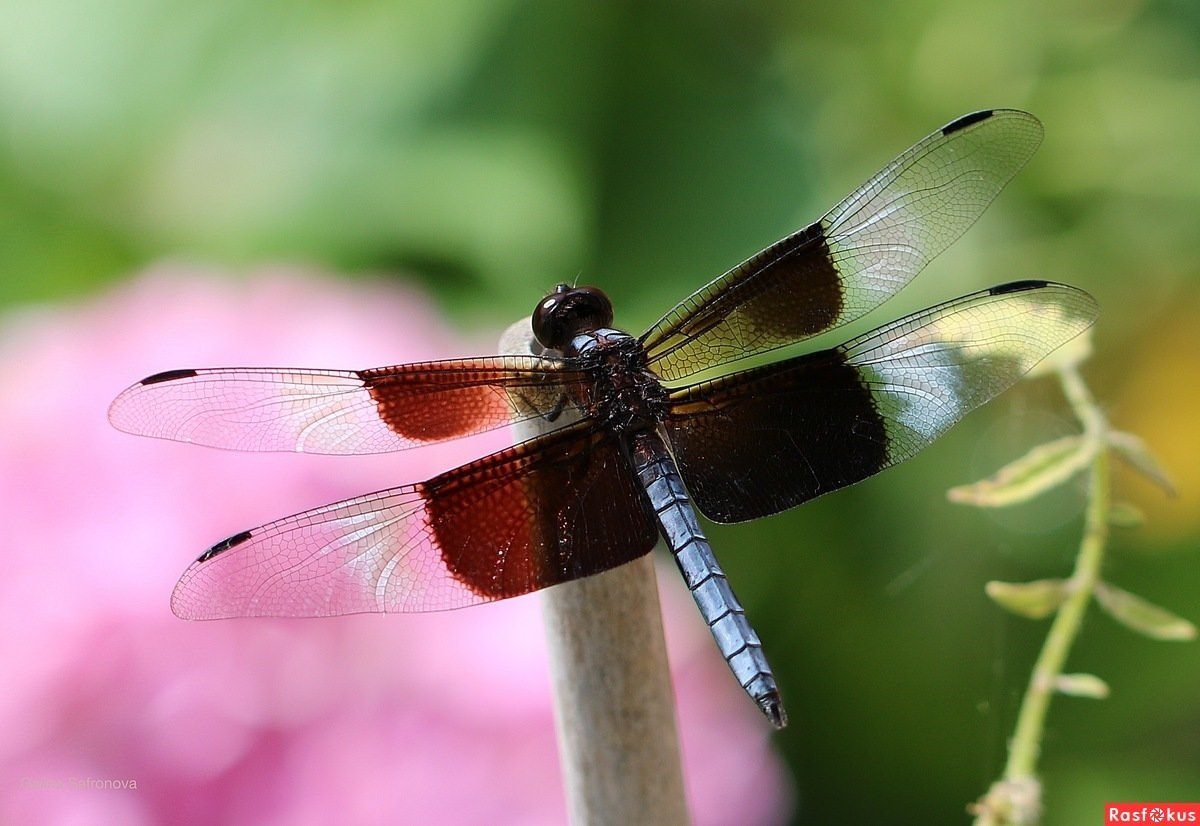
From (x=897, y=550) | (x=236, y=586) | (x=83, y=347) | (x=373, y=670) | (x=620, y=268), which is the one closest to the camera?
(x=236, y=586)

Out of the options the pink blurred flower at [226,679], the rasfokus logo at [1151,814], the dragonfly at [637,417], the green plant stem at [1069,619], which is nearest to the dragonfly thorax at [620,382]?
the dragonfly at [637,417]

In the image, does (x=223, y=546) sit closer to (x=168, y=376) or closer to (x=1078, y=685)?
(x=168, y=376)

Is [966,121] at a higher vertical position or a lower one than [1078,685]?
higher

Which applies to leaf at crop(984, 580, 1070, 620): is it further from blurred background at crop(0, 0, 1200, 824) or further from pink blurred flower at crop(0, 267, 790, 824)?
pink blurred flower at crop(0, 267, 790, 824)

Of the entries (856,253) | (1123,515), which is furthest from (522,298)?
(1123,515)

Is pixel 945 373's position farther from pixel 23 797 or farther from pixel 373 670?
pixel 23 797

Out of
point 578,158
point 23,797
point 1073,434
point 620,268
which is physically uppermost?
point 578,158

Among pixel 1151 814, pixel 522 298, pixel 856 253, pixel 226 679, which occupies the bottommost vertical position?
pixel 1151 814

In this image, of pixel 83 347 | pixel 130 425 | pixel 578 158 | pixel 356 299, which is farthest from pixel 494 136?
pixel 130 425
